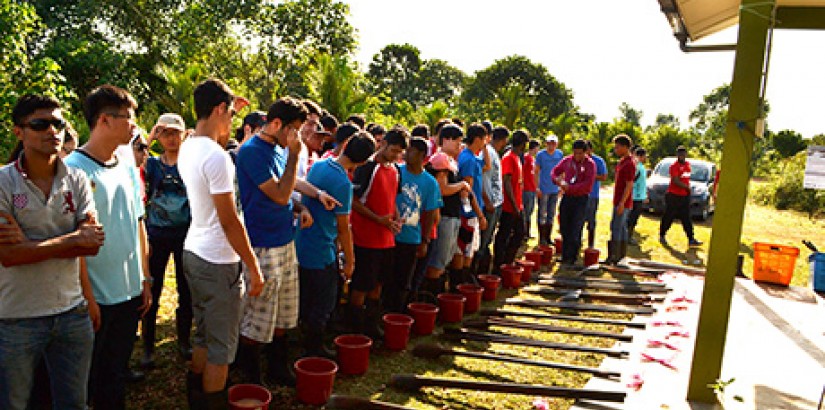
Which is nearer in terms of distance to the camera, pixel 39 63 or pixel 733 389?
pixel 733 389

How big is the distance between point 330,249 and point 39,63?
6.62 m

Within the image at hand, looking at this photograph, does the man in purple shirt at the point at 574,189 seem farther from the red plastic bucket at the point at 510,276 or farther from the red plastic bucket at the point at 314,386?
the red plastic bucket at the point at 314,386

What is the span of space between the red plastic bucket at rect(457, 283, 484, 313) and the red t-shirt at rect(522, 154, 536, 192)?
410 cm

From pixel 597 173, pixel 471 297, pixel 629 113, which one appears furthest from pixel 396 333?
pixel 629 113

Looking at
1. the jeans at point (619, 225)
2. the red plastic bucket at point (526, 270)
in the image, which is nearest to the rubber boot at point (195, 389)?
the red plastic bucket at point (526, 270)

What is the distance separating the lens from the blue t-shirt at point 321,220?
4340mm

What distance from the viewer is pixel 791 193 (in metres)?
24.7

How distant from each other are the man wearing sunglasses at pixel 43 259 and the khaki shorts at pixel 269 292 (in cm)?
117

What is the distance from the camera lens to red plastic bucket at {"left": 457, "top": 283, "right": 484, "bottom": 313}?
6627 mm

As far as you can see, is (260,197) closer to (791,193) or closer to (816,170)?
(816,170)

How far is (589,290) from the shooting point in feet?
27.1

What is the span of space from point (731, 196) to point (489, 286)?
3.44 metres

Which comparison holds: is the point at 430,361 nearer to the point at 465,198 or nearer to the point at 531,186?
the point at 465,198

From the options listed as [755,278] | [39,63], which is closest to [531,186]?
[755,278]
